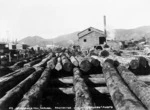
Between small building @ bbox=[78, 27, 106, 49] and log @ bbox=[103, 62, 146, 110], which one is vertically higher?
small building @ bbox=[78, 27, 106, 49]

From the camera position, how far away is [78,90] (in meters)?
4.61

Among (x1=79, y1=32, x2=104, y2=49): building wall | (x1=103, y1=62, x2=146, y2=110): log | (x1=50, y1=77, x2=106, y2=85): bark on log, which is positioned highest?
(x1=79, y1=32, x2=104, y2=49): building wall

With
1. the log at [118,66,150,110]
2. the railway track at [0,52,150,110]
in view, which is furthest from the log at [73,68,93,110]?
the log at [118,66,150,110]

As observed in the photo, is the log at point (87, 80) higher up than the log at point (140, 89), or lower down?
lower down

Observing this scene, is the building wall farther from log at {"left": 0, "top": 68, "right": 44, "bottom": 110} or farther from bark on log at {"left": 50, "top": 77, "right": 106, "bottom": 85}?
log at {"left": 0, "top": 68, "right": 44, "bottom": 110}

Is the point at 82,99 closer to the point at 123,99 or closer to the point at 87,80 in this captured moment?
the point at 123,99

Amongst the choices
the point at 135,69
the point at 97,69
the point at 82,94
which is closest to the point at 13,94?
the point at 82,94

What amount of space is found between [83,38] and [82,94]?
124 ft

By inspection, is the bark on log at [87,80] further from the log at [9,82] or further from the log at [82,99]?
the log at [82,99]

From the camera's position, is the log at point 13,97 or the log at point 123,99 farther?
the log at point 13,97

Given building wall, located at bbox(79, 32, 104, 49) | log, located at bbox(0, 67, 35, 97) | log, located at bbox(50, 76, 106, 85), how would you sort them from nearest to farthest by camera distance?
log, located at bbox(0, 67, 35, 97) → log, located at bbox(50, 76, 106, 85) → building wall, located at bbox(79, 32, 104, 49)

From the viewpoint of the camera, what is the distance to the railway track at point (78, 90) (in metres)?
3.71

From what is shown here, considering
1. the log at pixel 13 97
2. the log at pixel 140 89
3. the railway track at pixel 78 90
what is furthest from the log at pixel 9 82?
the log at pixel 140 89

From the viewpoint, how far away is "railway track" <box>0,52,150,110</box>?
3.71 m
